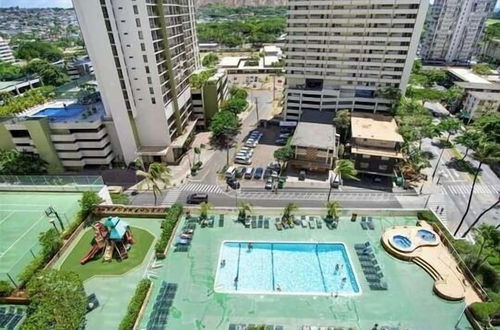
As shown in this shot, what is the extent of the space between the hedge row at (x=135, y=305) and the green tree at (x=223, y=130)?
40149 mm

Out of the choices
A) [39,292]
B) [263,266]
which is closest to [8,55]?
[39,292]

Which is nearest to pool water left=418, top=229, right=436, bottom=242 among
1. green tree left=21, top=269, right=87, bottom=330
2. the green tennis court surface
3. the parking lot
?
the parking lot

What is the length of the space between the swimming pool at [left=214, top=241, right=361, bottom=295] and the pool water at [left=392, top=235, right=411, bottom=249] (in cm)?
676

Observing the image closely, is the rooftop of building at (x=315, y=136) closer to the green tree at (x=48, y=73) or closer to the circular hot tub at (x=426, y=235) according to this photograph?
the circular hot tub at (x=426, y=235)

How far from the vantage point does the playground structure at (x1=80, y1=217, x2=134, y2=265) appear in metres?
Result: 34.9

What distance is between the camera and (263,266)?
36562mm

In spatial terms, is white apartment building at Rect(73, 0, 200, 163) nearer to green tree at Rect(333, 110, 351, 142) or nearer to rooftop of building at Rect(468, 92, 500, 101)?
green tree at Rect(333, 110, 351, 142)

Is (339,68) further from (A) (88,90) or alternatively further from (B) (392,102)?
(A) (88,90)

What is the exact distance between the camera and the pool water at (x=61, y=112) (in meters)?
62.7

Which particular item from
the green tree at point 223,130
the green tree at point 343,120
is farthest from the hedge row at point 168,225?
the green tree at point 343,120

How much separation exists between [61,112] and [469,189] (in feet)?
301

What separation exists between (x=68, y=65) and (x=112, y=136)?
9425 centimetres

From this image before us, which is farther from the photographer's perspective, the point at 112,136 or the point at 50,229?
the point at 112,136

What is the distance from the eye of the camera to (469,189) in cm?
5797
